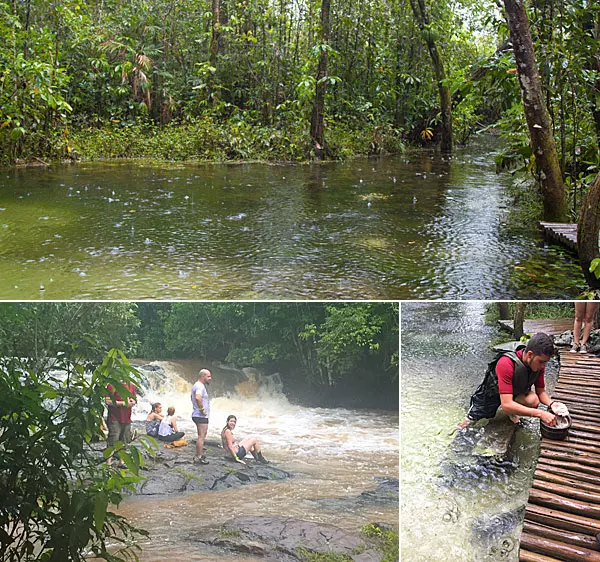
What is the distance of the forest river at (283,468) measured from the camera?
2828 millimetres

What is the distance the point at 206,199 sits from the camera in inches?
280

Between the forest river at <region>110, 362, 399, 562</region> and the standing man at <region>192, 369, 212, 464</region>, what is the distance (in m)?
0.03

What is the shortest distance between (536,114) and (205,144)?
6781mm

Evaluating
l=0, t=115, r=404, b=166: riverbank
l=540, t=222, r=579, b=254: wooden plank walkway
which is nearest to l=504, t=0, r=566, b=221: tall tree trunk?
l=540, t=222, r=579, b=254: wooden plank walkway

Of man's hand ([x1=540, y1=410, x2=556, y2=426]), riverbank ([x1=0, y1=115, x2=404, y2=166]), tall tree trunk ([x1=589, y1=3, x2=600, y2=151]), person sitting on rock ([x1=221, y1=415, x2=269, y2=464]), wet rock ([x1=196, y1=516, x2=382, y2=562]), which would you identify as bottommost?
wet rock ([x1=196, y1=516, x2=382, y2=562])

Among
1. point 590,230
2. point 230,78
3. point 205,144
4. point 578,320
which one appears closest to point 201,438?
point 578,320

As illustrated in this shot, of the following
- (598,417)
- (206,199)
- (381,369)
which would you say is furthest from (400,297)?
(206,199)

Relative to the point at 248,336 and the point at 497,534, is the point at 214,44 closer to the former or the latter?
the point at 248,336

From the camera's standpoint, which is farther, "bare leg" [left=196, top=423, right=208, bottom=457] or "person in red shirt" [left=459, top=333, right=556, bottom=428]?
"bare leg" [left=196, top=423, right=208, bottom=457]

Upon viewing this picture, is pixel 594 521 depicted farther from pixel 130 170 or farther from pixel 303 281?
pixel 130 170

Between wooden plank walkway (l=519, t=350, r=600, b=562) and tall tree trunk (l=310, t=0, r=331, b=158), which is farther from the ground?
tall tree trunk (l=310, t=0, r=331, b=158)

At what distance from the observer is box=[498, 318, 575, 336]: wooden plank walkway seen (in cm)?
276

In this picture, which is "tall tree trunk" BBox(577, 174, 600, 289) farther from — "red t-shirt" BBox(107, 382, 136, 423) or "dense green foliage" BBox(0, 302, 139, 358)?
"red t-shirt" BBox(107, 382, 136, 423)

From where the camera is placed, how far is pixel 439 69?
11695mm
